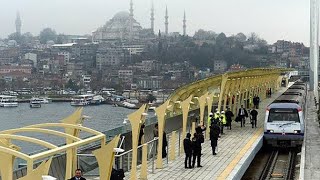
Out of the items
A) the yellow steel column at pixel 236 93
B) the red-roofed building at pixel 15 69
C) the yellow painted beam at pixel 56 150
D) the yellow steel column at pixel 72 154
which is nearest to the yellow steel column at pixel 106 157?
the yellow painted beam at pixel 56 150

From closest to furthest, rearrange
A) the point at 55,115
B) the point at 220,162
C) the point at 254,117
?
the point at 220,162 < the point at 254,117 < the point at 55,115

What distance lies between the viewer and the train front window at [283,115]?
768 inches

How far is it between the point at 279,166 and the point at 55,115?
171 ft

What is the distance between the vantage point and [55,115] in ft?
222

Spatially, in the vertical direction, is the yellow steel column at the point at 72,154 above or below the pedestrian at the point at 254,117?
above

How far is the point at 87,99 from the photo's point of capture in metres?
80.4

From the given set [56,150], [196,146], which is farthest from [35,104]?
[56,150]

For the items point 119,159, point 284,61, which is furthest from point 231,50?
point 119,159

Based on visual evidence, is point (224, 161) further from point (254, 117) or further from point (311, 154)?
point (254, 117)

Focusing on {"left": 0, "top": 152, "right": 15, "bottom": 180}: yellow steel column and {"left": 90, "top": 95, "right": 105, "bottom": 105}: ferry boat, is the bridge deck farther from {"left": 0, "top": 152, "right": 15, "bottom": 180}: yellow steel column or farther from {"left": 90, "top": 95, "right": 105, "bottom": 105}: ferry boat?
{"left": 90, "top": 95, "right": 105, "bottom": 105}: ferry boat

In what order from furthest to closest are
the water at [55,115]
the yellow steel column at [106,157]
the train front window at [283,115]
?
1. the water at [55,115]
2. the train front window at [283,115]
3. the yellow steel column at [106,157]

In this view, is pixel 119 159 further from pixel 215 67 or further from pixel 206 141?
pixel 215 67

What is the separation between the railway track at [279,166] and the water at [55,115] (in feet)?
107

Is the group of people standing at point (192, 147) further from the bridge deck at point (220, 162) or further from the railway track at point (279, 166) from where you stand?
the railway track at point (279, 166)
